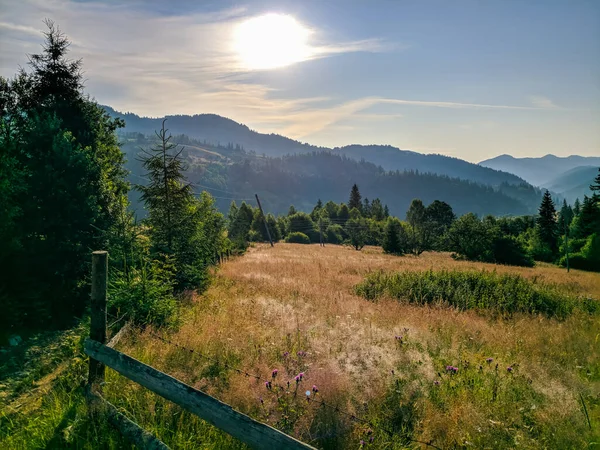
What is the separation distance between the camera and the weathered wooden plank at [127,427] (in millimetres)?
3936

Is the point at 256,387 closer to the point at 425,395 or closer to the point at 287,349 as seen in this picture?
the point at 287,349

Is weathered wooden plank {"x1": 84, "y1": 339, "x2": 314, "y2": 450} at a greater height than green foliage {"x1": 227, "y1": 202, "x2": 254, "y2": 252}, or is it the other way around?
weathered wooden plank {"x1": 84, "y1": 339, "x2": 314, "y2": 450}

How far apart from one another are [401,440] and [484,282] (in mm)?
10943

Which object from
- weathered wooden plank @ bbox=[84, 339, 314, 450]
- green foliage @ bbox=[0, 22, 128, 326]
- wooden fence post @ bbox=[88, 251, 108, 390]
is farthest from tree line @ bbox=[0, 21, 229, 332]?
weathered wooden plank @ bbox=[84, 339, 314, 450]

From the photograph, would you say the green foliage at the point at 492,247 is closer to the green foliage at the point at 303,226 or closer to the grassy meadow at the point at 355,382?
the grassy meadow at the point at 355,382

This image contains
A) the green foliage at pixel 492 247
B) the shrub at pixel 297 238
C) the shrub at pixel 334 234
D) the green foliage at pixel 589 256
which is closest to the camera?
the green foliage at pixel 492 247

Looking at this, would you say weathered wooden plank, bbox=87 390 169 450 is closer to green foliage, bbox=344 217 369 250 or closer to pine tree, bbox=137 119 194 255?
pine tree, bbox=137 119 194 255

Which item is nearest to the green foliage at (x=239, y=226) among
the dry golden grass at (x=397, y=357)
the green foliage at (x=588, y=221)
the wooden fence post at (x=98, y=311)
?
the dry golden grass at (x=397, y=357)

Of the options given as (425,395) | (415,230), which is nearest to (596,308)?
(425,395)

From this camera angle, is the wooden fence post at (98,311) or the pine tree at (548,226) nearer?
the wooden fence post at (98,311)

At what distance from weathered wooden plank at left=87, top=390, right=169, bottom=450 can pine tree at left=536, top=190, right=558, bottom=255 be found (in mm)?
70987

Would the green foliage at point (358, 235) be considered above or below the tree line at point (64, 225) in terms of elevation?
below

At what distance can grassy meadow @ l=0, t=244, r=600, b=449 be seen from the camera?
4.38 metres

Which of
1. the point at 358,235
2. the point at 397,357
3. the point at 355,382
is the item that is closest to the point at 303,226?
the point at 358,235
